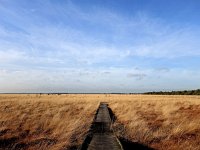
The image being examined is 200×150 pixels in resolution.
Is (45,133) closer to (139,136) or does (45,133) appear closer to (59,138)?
(59,138)

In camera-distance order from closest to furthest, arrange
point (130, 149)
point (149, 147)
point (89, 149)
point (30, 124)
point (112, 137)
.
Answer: point (89, 149), point (130, 149), point (149, 147), point (112, 137), point (30, 124)

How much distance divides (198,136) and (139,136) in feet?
10.4

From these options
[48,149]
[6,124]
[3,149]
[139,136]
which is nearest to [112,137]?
[139,136]

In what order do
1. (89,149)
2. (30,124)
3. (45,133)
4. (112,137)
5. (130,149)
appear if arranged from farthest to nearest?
(30,124), (45,133), (112,137), (130,149), (89,149)

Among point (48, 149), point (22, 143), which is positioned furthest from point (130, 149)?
point (22, 143)

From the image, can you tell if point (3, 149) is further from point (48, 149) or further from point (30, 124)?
point (30, 124)

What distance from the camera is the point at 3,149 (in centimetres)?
1132

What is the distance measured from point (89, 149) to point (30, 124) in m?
7.71

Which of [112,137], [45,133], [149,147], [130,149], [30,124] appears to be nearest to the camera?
[130,149]

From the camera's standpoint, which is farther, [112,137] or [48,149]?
[112,137]

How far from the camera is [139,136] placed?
13648mm

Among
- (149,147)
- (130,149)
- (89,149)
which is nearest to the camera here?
(89,149)

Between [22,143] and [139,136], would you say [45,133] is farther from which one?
[139,136]

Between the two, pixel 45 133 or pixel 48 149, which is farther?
pixel 45 133
